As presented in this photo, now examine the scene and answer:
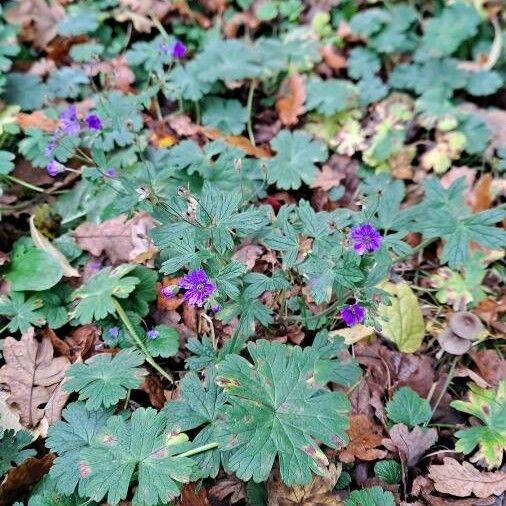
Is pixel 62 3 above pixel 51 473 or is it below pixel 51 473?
above

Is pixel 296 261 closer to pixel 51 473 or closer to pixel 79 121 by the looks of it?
pixel 51 473

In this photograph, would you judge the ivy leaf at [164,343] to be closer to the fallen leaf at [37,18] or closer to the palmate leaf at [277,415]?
the palmate leaf at [277,415]

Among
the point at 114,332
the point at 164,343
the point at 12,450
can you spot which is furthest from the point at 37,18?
the point at 12,450

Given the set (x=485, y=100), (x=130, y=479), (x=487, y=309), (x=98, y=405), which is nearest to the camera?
(x=130, y=479)

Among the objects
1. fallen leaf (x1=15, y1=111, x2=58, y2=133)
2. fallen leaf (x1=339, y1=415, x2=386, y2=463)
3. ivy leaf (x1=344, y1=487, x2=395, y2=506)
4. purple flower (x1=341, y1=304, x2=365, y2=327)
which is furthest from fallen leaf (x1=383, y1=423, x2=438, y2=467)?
fallen leaf (x1=15, y1=111, x2=58, y2=133)

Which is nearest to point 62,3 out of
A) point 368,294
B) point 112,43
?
point 112,43

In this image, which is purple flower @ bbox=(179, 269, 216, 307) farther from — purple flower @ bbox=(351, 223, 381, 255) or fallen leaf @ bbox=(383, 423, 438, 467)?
fallen leaf @ bbox=(383, 423, 438, 467)

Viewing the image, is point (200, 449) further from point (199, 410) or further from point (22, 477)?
point (22, 477)
